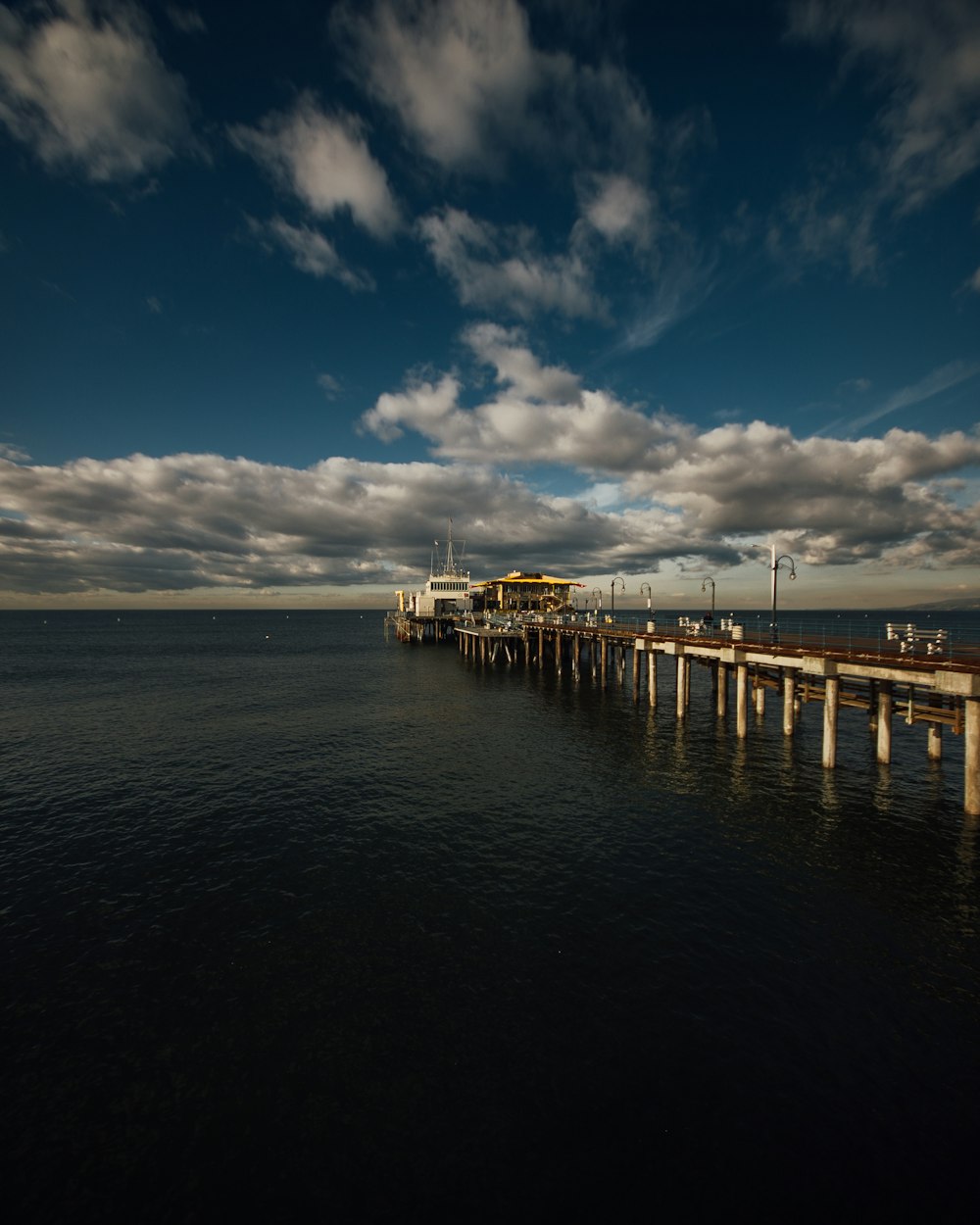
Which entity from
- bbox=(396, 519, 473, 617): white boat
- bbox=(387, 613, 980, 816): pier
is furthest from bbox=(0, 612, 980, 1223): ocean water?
bbox=(396, 519, 473, 617): white boat

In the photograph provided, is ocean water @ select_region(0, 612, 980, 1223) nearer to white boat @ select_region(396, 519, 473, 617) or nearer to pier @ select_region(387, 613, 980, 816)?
pier @ select_region(387, 613, 980, 816)

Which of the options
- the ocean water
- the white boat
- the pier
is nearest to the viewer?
the ocean water

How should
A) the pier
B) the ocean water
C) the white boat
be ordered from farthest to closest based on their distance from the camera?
the white boat, the pier, the ocean water

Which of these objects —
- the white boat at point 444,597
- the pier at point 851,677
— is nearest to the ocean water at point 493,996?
the pier at point 851,677

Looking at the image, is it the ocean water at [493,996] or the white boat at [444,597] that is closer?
the ocean water at [493,996]

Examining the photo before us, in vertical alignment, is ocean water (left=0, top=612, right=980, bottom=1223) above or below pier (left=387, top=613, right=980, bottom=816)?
below

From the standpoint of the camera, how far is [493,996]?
36.8 feet

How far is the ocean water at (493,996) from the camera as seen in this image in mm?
7816

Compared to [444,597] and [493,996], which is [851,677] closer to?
[493,996]

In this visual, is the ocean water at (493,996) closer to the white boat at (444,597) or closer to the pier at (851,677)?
the pier at (851,677)

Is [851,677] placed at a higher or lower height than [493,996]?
higher

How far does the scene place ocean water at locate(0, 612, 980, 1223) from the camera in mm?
7816

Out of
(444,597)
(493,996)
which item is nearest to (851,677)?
(493,996)

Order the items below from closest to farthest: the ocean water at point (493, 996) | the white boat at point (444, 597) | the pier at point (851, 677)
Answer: the ocean water at point (493, 996), the pier at point (851, 677), the white boat at point (444, 597)
